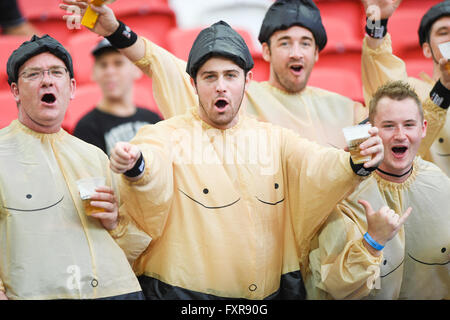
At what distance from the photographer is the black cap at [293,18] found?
2623 mm

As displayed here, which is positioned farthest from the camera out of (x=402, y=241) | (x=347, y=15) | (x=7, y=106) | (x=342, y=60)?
(x=347, y=15)

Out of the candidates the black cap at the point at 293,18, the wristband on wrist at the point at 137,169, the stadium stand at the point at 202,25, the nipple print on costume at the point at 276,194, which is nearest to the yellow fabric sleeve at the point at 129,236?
the wristband on wrist at the point at 137,169

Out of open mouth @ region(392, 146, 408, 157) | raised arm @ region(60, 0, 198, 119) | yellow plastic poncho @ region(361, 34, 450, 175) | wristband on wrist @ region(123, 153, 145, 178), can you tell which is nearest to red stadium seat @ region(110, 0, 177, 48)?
raised arm @ region(60, 0, 198, 119)

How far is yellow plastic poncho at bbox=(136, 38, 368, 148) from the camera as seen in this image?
2553 mm

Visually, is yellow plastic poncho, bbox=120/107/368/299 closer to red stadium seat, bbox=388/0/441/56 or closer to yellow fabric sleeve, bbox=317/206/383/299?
yellow fabric sleeve, bbox=317/206/383/299

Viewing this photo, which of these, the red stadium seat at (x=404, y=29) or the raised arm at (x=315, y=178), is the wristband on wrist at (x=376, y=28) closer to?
the raised arm at (x=315, y=178)

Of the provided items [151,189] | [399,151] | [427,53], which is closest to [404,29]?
[427,53]

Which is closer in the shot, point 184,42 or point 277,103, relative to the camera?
point 277,103

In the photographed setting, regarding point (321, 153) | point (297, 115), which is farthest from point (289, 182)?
point (297, 115)

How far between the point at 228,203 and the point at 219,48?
0.55m

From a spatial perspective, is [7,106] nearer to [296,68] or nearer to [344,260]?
[296,68]

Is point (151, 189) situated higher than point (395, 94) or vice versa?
point (395, 94)

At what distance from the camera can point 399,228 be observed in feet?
6.98

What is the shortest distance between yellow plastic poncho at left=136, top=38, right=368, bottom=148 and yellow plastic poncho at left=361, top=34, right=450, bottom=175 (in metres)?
0.14
